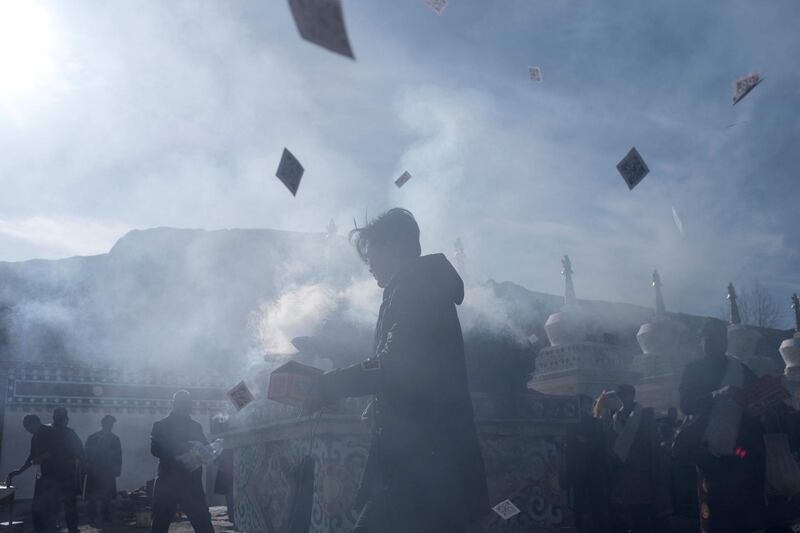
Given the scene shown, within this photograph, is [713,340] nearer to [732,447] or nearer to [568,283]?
[732,447]

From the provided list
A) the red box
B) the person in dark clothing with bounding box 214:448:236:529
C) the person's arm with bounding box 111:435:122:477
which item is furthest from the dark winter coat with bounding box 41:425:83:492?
the red box

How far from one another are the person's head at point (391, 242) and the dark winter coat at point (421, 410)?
164 mm

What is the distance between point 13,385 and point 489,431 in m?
9.82

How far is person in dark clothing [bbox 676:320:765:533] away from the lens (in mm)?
3686

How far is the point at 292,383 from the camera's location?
251 centimetres

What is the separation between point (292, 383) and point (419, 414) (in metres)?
0.48

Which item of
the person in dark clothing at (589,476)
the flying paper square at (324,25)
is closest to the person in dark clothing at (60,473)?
the person in dark clothing at (589,476)

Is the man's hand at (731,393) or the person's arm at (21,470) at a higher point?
the man's hand at (731,393)

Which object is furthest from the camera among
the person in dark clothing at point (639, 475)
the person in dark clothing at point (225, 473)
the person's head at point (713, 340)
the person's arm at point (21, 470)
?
the person in dark clothing at point (225, 473)

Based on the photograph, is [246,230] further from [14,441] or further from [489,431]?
[489,431]

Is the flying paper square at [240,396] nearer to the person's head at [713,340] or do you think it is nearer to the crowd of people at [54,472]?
the crowd of people at [54,472]

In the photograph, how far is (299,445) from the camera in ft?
19.9

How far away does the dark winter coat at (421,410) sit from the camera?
228 centimetres

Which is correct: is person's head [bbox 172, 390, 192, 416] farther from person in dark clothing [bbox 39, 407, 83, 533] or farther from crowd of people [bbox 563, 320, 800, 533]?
crowd of people [bbox 563, 320, 800, 533]
